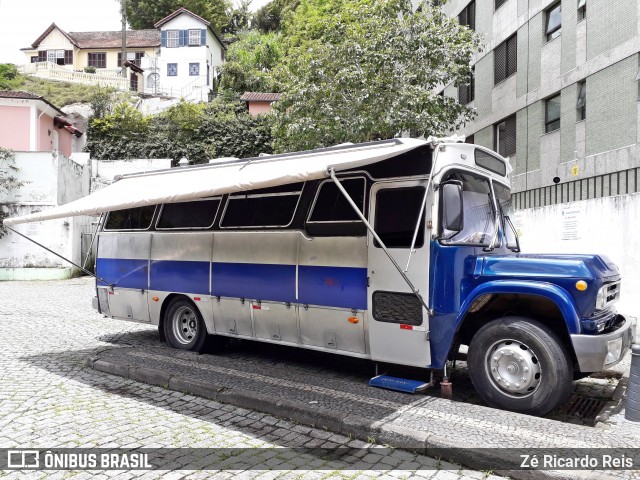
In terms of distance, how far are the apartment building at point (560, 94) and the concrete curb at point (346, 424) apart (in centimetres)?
785

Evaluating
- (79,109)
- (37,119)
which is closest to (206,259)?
(37,119)

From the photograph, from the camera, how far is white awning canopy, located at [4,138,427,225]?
219 inches

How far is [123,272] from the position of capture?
9406 millimetres

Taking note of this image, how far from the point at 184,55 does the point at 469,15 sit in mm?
40279

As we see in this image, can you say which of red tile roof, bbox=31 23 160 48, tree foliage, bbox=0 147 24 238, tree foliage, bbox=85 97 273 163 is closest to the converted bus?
tree foliage, bbox=0 147 24 238

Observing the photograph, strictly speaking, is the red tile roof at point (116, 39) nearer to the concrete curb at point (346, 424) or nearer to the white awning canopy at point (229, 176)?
the white awning canopy at point (229, 176)

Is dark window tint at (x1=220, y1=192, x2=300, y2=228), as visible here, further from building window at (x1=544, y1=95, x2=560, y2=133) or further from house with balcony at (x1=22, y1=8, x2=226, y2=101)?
house with balcony at (x1=22, y1=8, x2=226, y2=101)

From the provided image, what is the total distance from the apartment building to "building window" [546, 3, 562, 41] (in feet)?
0.11

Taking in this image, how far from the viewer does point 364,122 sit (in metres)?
16.3

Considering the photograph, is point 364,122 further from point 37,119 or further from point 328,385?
point 37,119

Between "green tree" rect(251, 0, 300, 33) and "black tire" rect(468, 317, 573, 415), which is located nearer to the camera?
"black tire" rect(468, 317, 573, 415)

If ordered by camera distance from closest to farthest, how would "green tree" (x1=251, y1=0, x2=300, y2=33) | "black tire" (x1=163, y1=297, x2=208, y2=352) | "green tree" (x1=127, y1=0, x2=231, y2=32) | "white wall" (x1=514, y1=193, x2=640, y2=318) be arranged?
"black tire" (x1=163, y1=297, x2=208, y2=352) < "white wall" (x1=514, y1=193, x2=640, y2=318) < "green tree" (x1=251, y1=0, x2=300, y2=33) < "green tree" (x1=127, y1=0, x2=231, y2=32)

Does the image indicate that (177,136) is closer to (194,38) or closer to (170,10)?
(194,38)

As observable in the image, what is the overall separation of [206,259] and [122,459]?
3.88 metres
